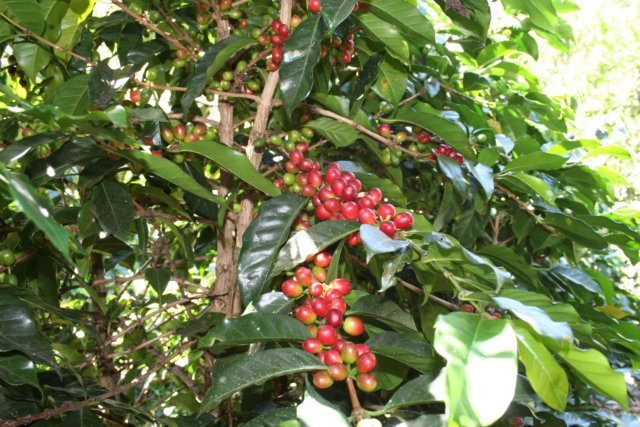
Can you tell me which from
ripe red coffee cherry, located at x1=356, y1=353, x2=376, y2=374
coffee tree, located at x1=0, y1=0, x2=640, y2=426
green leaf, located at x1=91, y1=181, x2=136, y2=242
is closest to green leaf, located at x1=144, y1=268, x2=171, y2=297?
coffee tree, located at x1=0, y1=0, x2=640, y2=426

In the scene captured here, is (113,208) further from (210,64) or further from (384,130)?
(384,130)

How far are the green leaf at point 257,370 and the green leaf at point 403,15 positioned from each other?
56cm

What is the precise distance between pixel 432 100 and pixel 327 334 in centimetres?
82

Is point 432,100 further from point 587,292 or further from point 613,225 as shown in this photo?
point 587,292

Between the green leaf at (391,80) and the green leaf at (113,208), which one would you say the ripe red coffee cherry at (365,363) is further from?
the green leaf at (391,80)

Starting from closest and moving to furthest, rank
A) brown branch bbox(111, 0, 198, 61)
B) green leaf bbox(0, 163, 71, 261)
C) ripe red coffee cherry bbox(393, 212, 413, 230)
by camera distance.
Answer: green leaf bbox(0, 163, 71, 261) → ripe red coffee cherry bbox(393, 212, 413, 230) → brown branch bbox(111, 0, 198, 61)

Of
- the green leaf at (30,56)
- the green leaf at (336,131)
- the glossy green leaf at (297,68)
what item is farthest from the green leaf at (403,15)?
the green leaf at (30,56)

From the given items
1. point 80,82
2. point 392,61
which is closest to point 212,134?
point 80,82

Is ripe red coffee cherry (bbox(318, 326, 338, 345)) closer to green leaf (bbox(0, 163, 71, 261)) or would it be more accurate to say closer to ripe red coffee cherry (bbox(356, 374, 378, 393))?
ripe red coffee cherry (bbox(356, 374, 378, 393))

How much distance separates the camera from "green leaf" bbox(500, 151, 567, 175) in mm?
1056

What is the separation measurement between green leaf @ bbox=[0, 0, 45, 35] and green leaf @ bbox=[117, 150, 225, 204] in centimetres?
38

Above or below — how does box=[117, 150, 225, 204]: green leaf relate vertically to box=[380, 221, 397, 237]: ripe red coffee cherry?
above

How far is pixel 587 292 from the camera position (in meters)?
1.38

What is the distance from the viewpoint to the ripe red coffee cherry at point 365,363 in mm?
692
